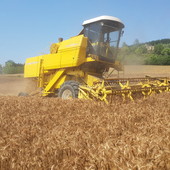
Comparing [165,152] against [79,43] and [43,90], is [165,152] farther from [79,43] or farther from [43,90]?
[43,90]

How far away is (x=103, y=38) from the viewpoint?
7.27m

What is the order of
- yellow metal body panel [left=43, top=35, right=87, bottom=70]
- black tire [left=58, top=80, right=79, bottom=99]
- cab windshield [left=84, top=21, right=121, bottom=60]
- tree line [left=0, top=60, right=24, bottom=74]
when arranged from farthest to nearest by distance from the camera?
tree line [left=0, top=60, right=24, bottom=74] < cab windshield [left=84, top=21, right=121, bottom=60] < yellow metal body panel [left=43, top=35, right=87, bottom=70] < black tire [left=58, top=80, right=79, bottom=99]

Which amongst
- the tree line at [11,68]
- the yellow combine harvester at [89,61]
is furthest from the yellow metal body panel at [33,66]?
the tree line at [11,68]

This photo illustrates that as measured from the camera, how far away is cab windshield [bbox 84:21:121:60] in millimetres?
7136

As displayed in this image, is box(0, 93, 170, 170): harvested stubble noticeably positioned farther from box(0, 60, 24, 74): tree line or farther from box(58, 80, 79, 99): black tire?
box(0, 60, 24, 74): tree line

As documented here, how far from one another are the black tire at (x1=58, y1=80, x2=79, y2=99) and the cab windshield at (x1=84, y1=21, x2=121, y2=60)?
1.56m

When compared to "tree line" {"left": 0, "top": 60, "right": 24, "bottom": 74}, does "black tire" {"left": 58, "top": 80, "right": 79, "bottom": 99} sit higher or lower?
lower

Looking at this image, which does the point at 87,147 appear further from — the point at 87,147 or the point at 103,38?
the point at 103,38

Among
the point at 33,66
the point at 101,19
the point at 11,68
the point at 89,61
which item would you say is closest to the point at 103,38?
the point at 101,19

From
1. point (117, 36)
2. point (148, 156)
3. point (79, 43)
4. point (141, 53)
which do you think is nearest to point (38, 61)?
point (79, 43)

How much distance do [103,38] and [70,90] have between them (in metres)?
2.42

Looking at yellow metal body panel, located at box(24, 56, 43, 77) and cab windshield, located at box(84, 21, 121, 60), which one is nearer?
cab windshield, located at box(84, 21, 121, 60)

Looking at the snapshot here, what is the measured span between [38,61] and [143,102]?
19.6 feet

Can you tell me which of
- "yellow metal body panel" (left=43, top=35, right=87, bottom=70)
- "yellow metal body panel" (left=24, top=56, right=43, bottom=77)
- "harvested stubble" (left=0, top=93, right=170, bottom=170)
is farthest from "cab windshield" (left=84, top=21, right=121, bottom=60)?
"harvested stubble" (left=0, top=93, right=170, bottom=170)
